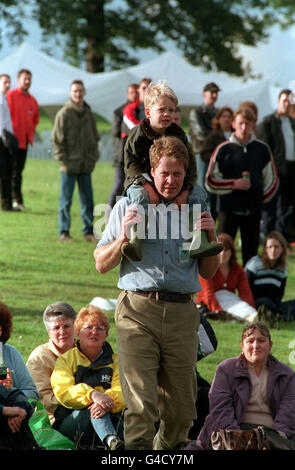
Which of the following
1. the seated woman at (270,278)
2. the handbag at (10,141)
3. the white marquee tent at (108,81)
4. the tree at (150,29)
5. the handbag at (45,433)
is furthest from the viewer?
the tree at (150,29)

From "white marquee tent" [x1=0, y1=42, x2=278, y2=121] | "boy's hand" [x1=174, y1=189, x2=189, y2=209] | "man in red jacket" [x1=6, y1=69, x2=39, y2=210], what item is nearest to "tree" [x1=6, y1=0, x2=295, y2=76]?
"white marquee tent" [x1=0, y1=42, x2=278, y2=121]

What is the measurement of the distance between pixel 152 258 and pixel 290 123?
22.9 feet

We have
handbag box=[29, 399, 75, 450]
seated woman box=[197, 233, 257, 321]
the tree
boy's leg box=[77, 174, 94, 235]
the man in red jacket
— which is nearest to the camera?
handbag box=[29, 399, 75, 450]

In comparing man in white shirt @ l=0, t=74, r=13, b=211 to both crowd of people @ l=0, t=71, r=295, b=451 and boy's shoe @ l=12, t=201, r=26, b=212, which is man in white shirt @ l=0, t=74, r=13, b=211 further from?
crowd of people @ l=0, t=71, r=295, b=451

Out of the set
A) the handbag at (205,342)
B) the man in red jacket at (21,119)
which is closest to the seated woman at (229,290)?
the handbag at (205,342)

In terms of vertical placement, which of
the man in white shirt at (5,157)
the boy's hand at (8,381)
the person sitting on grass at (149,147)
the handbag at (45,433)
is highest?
the man in white shirt at (5,157)

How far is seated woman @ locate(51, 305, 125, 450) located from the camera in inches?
183

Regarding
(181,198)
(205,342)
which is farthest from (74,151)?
(181,198)

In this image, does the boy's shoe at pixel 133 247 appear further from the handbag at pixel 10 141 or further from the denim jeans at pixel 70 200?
the handbag at pixel 10 141

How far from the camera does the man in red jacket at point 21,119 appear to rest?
11.9 meters

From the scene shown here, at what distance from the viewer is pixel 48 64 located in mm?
23328

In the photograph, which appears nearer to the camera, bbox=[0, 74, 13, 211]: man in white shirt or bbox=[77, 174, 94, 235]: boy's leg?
bbox=[77, 174, 94, 235]: boy's leg

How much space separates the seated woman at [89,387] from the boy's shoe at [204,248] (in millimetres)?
1119

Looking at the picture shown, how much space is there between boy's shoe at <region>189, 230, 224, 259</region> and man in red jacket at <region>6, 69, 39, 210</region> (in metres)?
8.10
